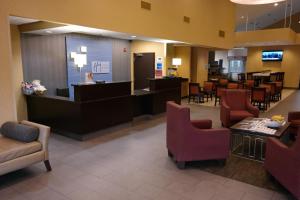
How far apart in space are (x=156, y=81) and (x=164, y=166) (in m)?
3.80

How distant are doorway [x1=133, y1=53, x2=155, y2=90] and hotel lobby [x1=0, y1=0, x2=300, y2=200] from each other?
43mm

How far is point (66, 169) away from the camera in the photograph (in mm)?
3734

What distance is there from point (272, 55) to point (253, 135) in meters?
14.7

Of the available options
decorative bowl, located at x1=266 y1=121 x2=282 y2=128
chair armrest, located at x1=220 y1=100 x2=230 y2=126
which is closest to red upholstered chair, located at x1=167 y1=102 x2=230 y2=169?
decorative bowl, located at x1=266 y1=121 x2=282 y2=128

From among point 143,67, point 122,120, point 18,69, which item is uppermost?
point 143,67

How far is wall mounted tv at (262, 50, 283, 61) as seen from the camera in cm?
1617

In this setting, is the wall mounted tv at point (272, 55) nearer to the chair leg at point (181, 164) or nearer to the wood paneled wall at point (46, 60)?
the wood paneled wall at point (46, 60)

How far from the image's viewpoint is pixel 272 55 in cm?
1648

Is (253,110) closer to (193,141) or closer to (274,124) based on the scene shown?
(274,124)

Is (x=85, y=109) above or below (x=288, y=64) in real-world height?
below

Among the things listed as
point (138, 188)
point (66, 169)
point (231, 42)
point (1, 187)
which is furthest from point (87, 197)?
point (231, 42)

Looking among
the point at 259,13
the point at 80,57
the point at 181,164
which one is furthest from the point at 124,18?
the point at 259,13

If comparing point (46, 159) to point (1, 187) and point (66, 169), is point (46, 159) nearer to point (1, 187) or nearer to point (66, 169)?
point (66, 169)

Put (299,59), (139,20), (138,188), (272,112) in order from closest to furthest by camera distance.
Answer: (138,188)
(139,20)
(272,112)
(299,59)
